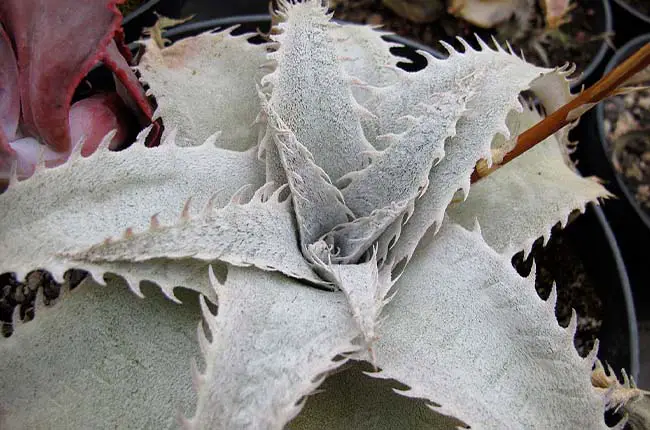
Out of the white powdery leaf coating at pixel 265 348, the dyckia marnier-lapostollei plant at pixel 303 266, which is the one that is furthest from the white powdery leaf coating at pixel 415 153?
the white powdery leaf coating at pixel 265 348

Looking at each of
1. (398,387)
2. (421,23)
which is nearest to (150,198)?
(398,387)

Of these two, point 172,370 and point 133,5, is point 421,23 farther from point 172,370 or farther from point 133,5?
point 172,370

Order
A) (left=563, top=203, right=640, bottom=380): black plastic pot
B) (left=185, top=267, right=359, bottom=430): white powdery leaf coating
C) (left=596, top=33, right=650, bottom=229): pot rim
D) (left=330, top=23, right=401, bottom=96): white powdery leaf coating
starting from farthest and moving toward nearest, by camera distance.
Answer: (left=596, top=33, right=650, bottom=229): pot rim
(left=563, top=203, right=640, bottom=380): black plastic pot
(left=330, top=23, right=401, bottom=96): white powdery leaf coating
(left=185, top=267, right=359, bottom=430): white powdery leaf coating

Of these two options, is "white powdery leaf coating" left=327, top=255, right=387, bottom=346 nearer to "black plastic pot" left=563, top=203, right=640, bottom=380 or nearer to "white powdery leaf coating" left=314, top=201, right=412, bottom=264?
"white powdery leaf coating" left=314, top=201, right=412, bottom=264

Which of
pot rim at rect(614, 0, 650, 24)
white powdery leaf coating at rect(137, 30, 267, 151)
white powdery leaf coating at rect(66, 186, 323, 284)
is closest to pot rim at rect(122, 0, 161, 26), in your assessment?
white powdery leaf coating at rect(137, 30, 267, 151)

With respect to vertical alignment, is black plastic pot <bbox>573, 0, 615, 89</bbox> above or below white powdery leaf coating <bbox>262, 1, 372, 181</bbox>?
below

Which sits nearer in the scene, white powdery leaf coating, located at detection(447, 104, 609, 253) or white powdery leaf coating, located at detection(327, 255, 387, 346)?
white powdery leaf coating, located at detection(327, 255, 387, 346)
